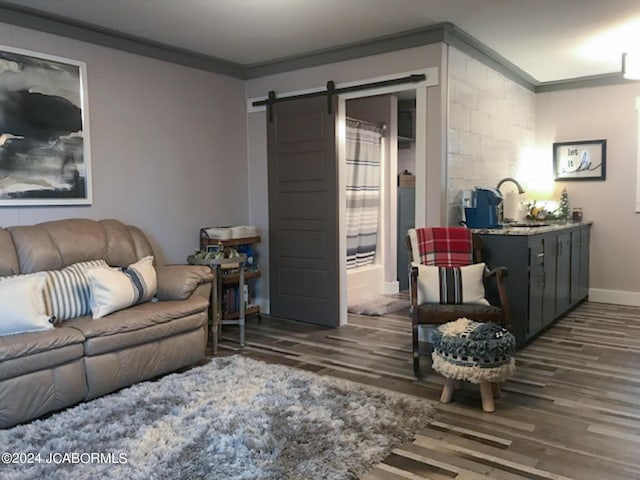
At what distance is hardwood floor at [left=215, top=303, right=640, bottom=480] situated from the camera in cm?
226

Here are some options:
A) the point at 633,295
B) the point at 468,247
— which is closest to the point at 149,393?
the point at 468,247

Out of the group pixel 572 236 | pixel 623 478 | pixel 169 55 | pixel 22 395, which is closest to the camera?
pixel 623 478

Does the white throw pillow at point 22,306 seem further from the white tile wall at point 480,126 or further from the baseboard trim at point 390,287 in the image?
the baseboard trim at point 390,287

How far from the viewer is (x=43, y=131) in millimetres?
3551

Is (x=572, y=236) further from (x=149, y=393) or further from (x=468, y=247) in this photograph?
(x=149, y=393)

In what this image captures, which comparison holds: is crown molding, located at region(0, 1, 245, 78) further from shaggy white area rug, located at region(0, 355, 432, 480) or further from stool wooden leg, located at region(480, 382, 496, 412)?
stool wooden leg, located at region(480, 382, 496, 412)

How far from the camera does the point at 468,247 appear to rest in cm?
374

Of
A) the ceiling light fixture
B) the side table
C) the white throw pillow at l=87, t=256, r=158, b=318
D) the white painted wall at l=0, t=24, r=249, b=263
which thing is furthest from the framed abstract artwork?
the ceiling light fixture

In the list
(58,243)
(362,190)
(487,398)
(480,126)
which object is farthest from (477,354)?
(362,190)

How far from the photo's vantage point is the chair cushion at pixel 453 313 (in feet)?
10.7

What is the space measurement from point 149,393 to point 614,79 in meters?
5.59

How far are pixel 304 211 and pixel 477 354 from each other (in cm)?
245

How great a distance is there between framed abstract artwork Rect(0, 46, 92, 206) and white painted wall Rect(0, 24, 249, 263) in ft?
0.24

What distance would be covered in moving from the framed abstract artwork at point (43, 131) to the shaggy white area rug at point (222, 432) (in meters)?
1.56
